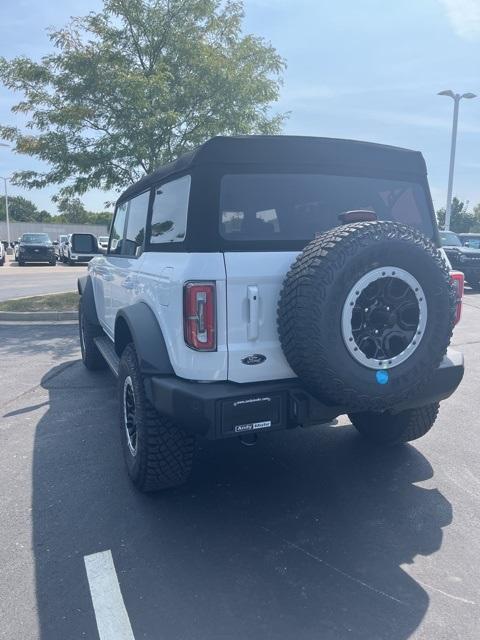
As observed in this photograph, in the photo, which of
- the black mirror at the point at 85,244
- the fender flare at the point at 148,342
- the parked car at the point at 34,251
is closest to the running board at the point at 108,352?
the fender flare at the point at 148,342

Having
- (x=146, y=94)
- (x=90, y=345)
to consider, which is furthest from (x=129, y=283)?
(x=146, y=94)

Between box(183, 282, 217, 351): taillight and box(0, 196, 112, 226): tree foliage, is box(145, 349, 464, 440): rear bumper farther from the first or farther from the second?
box(0, 196, 112, 226): tree foliage

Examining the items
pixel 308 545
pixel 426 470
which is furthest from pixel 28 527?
pixel 426 470

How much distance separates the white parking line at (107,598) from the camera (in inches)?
84.4

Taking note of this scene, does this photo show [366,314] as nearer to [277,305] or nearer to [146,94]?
[277,305]

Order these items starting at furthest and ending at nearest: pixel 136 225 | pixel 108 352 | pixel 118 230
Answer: pixel 118 230 → pixel 108 352 → pixel 136 225

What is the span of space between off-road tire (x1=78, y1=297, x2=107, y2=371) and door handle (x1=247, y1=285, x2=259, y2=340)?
3550 mm

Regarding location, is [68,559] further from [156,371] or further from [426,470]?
[426,470]

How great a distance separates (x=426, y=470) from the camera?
3662mm

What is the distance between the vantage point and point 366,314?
2611 mm

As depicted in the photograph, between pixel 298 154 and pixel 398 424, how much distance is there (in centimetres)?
214

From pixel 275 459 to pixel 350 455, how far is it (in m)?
0.59

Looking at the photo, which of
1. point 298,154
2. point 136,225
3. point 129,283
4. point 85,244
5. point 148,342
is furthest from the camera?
point 85,244

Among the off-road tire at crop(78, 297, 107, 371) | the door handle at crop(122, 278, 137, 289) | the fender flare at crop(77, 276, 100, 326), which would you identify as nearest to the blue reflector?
the door handle at crop(122, 278, 137, 289)
